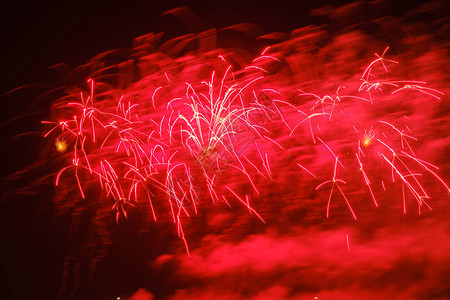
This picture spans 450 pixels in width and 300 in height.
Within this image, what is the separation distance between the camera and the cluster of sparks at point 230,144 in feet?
18.2

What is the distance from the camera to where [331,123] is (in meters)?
5.91

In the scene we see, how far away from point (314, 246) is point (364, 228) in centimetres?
57

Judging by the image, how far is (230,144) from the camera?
19.6ft

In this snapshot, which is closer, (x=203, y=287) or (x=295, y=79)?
(x=203, y=287)

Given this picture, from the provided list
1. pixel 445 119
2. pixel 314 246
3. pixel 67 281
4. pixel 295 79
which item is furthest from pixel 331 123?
pixel 67 281

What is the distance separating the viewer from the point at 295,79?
6.36 m

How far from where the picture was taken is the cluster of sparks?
5.54m

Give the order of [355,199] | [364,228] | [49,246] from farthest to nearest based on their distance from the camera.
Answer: [49,246] < [355,199] < [364,228]

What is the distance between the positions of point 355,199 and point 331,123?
108cm

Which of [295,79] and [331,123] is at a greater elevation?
[295,79]

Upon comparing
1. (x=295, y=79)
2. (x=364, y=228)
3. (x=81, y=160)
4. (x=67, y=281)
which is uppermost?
(x=295, y=79)

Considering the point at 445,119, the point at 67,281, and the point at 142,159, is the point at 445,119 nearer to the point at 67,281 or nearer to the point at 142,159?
the point at 142,159

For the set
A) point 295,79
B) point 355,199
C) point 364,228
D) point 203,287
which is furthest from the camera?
point 295,79

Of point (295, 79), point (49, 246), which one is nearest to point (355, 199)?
point (295, 79)
